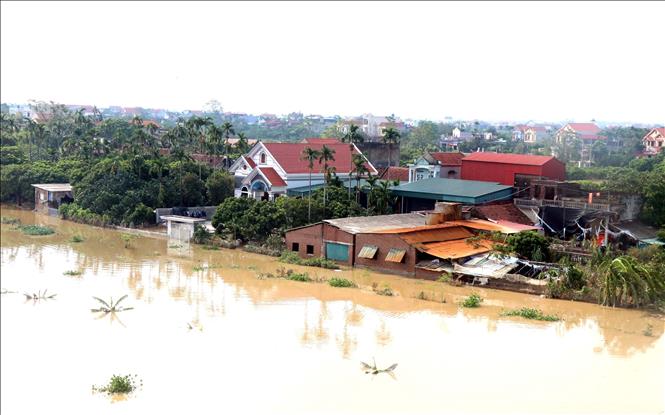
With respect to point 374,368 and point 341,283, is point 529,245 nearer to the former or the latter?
point 341,283

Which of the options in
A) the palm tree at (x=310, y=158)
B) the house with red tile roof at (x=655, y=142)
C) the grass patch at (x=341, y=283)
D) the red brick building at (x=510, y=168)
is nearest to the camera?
the grass patch at (x=341, y=283)

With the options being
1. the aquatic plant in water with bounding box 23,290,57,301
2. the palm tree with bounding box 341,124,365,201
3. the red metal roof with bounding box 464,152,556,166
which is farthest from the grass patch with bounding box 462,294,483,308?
the palm tree with bounding box 341,124,365,201

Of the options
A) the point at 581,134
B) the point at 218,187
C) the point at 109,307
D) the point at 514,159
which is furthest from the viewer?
the point at 581,134

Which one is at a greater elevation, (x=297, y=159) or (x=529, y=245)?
(x=297, y=159)

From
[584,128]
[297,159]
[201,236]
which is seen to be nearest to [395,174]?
[297,159]

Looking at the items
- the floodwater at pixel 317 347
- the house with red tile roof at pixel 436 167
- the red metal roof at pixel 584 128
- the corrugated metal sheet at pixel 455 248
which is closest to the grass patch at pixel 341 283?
the floodwater at pixel 317 347

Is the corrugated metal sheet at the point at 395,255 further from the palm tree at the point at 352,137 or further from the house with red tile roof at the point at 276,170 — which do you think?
the palm tree at the point at 352,137

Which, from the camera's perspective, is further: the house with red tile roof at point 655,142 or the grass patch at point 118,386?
the house with red tile roof at point 655,142
